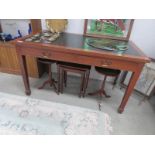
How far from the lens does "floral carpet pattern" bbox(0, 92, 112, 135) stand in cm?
138

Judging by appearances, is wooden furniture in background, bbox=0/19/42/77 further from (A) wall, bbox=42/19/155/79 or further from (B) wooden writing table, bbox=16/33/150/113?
(B) wooden writing table, bbox=16/33/150/113

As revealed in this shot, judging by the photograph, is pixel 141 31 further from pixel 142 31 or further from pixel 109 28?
pixel 109 28

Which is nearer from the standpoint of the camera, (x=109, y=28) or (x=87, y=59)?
(x=87, y=59)

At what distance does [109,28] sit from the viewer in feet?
5.75

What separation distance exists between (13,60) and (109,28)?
1.71 meters

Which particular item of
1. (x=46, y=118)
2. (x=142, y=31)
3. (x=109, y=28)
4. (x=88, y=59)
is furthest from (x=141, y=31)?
(x=46, y=118)

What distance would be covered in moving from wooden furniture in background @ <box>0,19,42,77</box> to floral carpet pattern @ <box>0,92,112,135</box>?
593 millimetres

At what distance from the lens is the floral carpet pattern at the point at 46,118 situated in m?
1.38

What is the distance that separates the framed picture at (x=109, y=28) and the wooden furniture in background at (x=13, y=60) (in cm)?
82

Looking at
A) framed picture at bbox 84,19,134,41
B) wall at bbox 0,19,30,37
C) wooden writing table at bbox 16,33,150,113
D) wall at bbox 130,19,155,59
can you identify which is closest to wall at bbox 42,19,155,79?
wall at bbox 130,19,155,59
